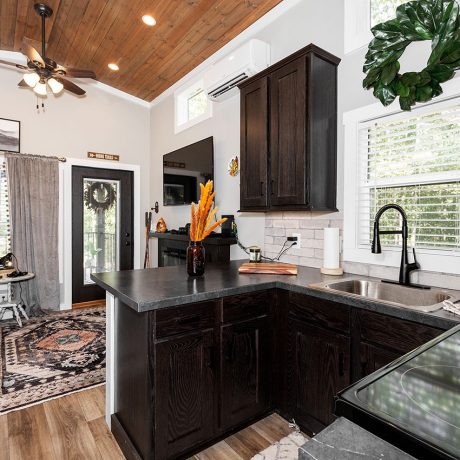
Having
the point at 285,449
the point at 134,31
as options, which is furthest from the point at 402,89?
the point at 134,31

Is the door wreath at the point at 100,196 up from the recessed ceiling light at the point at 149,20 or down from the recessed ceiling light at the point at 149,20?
down

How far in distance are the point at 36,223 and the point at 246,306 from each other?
3.65 metres

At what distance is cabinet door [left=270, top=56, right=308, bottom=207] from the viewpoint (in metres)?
2.27

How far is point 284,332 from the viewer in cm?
204

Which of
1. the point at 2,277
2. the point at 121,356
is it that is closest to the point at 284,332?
the point at 121,356

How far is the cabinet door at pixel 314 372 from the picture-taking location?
1.73m

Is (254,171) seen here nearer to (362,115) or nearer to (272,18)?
(362,115)

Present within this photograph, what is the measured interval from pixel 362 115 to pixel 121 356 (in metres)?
2.23

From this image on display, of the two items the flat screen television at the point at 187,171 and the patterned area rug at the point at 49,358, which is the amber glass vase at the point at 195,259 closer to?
the patterned area rug at the point at 49,358

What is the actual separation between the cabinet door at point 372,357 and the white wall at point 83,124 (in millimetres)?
4266

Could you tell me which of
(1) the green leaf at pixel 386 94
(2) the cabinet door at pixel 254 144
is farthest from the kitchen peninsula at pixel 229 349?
(1) the green leaf at pixel 386 94

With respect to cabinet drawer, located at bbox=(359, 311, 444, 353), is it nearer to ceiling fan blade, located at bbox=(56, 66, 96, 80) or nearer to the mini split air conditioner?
the mini split air conditioner

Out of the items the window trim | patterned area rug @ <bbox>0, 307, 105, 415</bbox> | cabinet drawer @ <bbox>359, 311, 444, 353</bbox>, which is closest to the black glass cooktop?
cabinet drawer @ <bbox>359, 311, 444, 353</bbox>

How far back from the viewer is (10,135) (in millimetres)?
4176
